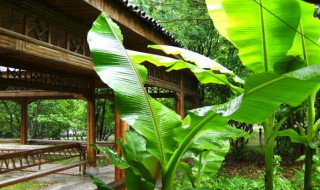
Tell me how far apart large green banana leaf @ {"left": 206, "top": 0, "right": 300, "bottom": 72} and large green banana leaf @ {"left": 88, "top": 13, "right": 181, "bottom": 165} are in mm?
683

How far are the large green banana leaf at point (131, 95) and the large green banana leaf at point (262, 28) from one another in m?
0.68

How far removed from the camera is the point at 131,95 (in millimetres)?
1948

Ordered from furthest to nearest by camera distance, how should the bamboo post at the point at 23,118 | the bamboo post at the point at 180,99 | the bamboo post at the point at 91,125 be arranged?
the bamboo post at the point at 23,118
the bamboo post at the point at 180,99
the bamboo post at the point at 91,125

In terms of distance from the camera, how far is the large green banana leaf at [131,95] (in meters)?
1.93

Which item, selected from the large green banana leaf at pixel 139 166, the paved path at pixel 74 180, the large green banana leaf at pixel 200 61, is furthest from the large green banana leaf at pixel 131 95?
the paved path at pixel 74 180

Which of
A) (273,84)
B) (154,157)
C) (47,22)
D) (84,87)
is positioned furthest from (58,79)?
(273,84)

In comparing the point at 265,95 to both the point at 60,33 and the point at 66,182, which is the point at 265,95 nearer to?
the point at 60,33

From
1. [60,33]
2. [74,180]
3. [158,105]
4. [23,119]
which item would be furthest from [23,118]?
[158,105]

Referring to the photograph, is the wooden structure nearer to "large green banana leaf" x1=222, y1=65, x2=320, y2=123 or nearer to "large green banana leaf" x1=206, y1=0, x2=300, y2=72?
"large green banana leaf" x1=206, y1=0, x2=300, y2=72

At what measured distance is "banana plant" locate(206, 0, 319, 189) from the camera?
2.01 metres

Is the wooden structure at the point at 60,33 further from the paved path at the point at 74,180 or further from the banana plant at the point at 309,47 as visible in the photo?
the banana plant at the point at 309,47

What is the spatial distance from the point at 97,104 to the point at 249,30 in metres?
14.7

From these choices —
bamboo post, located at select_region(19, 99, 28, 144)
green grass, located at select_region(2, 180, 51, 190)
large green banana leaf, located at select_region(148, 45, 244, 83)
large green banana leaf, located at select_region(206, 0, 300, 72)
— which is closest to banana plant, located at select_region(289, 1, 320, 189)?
large green banana leaf, located at select_region(206, 0, 300, 72)

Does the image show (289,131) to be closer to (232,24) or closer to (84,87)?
(232,24)
